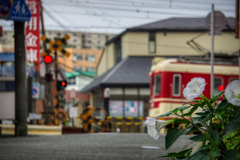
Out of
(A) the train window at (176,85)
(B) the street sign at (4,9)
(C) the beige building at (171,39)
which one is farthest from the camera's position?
(C) the beige building at (171,39)

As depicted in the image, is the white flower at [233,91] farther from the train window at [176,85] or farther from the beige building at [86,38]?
the beige building at [86,38]

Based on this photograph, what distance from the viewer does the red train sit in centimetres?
1962

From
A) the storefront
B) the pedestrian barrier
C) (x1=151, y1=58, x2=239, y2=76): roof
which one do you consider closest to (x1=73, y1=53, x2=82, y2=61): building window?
the storefront

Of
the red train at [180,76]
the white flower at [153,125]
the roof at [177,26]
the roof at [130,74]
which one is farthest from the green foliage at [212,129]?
the roof at [177,26]

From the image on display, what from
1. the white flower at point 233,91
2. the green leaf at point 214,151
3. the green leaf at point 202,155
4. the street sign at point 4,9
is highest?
the street sign at point 4,9

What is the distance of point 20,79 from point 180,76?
8.37 metres

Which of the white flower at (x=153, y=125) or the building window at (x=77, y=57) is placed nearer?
the white flower at (x=153, y=125)

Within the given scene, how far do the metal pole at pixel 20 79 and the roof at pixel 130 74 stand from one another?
67.5 ft

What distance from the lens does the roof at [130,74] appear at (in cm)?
3416

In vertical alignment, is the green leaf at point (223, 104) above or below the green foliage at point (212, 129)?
A: above

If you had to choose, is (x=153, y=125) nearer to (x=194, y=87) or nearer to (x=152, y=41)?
(x=194, y=87)

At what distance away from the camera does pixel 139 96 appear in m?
35.7

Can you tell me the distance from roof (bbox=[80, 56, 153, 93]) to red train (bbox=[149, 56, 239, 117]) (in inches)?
530

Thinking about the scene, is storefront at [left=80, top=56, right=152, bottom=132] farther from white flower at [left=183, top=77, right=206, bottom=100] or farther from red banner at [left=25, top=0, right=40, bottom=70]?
white flower at [left=183, top=77, right=206, bottom=100]
